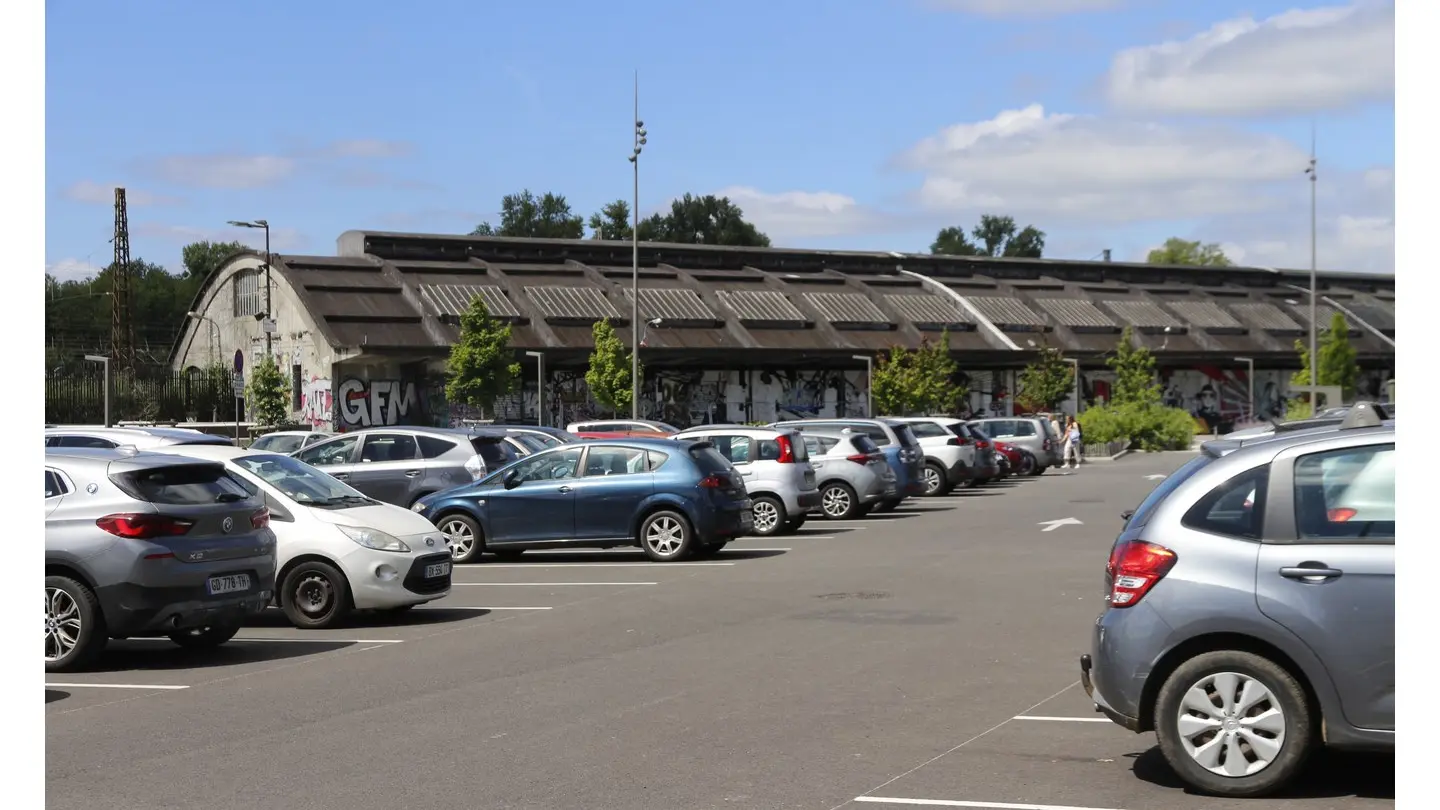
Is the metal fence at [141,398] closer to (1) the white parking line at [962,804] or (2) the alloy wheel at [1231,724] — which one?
(1) the white parking line at [962,804]

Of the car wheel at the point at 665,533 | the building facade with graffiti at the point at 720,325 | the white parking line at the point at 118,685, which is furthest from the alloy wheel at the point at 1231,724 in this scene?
the building facade with graffiti at the point at 720,325

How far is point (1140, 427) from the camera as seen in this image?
65375mm

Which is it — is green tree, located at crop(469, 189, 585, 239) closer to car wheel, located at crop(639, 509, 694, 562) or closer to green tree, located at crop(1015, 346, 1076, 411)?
green tree, located at crop(1015, 346, 1076, 411)

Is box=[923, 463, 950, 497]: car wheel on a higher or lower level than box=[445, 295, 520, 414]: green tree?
lower

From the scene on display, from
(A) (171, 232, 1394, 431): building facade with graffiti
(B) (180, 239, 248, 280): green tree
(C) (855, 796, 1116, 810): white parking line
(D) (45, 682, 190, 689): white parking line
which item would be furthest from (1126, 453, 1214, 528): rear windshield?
(B) (180, 239, 248, 280): green tree

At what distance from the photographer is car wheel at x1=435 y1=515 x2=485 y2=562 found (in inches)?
780

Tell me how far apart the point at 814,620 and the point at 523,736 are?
17.7 feet

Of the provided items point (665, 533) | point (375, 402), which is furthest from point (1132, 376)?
point (665, 533)

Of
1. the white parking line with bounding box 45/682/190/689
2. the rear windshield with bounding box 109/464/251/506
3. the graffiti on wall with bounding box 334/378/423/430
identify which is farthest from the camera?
the graffiti on wall with bounding box 334/378/423/430

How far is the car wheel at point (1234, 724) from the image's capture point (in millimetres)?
6730

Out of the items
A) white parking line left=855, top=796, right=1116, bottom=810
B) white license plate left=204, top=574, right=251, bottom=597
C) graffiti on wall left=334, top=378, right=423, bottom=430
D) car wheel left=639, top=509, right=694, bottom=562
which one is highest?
graffiti on wall left=334, top=378, right=423, bottom=430

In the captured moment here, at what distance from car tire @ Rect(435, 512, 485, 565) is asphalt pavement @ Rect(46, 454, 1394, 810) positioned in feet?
8.85

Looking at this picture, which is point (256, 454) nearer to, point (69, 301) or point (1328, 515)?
point (1328, 515)

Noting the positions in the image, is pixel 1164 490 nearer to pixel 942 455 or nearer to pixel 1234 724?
pixel 1234 724
